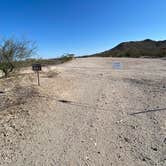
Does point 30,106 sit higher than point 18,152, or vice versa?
point 30,106

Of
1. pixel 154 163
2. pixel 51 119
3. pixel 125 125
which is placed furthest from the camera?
pixel 51 119

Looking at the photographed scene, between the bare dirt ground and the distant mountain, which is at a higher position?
the distant mountain

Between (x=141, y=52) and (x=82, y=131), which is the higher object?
(x=141, y=52)

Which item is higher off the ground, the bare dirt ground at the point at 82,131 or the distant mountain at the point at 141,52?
the distant mountain at the point at 141,52

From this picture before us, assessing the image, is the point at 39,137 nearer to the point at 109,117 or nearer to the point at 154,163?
the point at 109,117

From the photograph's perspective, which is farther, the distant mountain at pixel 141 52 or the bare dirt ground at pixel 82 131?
the distant mountain at pixel 141 52

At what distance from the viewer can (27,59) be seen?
9922 millimetres

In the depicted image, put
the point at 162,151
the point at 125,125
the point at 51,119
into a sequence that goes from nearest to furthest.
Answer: the point at 162,151
the point at 125,125
the point at 51,119

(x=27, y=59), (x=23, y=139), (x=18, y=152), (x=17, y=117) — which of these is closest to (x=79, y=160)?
(x=18, y=152)

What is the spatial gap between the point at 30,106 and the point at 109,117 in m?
2.37

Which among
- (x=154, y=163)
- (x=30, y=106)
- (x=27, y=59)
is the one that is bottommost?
(x=154, y=163)

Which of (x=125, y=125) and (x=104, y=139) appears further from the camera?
(x=125, y=125)

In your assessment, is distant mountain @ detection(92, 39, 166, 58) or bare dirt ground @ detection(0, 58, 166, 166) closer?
bare dirt ground @ detection(0, 58, 166, 166)

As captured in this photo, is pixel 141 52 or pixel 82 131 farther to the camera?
pixel 141 52
